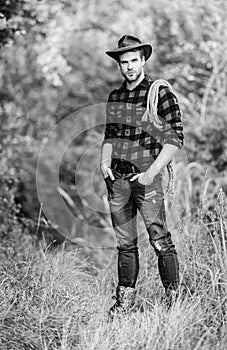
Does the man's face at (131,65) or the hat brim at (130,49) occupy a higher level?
the hat brim at (130,49)

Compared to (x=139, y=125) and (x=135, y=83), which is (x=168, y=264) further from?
(x=135, y=83)

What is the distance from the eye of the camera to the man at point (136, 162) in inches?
144

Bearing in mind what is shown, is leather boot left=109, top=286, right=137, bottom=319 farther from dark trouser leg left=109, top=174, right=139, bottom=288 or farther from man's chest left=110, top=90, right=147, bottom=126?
man's chest left=110, top=90, right=147, bottom=126

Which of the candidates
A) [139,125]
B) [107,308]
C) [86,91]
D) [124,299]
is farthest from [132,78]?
[86,91]

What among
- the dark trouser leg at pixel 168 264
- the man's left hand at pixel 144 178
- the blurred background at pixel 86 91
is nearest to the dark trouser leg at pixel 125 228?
the man's left hand at pixel 144 178

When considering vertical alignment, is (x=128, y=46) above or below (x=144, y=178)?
above

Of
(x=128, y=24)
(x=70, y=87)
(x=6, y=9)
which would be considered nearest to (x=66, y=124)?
(x=70, y=87)

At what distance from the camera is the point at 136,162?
3.78 meters

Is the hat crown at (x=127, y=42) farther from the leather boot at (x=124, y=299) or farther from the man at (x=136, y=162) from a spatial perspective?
the leather boot at (x=124, y=299)

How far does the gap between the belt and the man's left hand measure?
7cm

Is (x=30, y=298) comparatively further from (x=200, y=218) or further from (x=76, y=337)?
(x=200, y=218)

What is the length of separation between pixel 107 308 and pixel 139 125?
1223mm

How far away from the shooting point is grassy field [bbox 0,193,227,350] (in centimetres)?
328

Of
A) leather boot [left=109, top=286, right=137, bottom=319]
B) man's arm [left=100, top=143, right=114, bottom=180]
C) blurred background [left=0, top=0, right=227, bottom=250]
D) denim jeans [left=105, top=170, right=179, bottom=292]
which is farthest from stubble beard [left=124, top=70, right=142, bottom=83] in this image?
blurred background [left=0, top=0, right=227, bottom=250]
